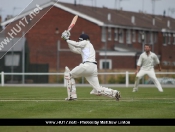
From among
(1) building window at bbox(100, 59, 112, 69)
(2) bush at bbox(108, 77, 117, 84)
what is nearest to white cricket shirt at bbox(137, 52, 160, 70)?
(2) bush at bbox(108, 77, 117, 84)

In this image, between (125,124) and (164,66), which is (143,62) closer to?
(125,124)

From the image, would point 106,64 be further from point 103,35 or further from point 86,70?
point 86,70

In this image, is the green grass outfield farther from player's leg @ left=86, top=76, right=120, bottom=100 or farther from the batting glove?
the batting glove

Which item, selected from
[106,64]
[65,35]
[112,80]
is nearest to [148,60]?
[65,35]

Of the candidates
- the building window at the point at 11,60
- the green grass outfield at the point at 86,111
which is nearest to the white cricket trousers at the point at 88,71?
the green grass outfield at the point at 86,111

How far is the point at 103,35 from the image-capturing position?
56312 mm

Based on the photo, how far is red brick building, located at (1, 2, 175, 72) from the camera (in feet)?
173

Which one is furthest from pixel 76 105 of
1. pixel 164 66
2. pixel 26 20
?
pixel 164 66

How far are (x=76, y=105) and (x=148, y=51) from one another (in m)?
10.1

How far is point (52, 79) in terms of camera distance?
47.2 meters

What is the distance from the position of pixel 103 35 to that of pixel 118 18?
→ 5.75 meters

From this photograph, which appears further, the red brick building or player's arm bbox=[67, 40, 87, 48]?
the red brick building

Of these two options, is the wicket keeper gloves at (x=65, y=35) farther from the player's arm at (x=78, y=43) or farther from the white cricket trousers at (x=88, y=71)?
the white cricket trousers at (x=88, y=71)

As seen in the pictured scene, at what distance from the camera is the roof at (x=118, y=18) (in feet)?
188
